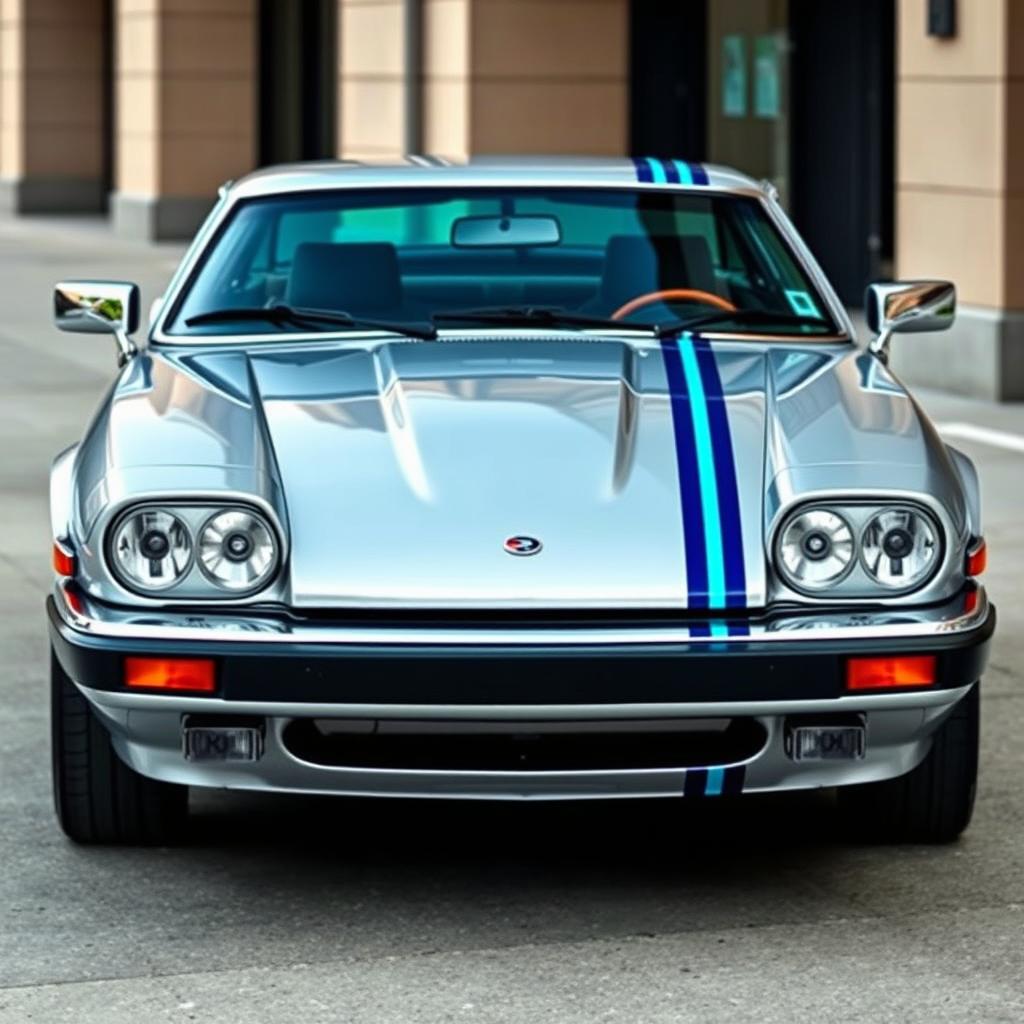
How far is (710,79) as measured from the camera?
21297mm

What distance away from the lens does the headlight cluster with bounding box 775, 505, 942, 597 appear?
197 inches

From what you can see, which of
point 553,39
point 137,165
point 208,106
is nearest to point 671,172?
point 553,39

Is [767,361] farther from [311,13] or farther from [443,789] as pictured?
[311,13]

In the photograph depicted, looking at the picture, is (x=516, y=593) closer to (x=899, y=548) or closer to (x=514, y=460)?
(x=514, y=460)

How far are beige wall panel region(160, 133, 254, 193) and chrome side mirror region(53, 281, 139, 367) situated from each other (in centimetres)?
2141

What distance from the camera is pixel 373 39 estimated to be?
70.5 feet

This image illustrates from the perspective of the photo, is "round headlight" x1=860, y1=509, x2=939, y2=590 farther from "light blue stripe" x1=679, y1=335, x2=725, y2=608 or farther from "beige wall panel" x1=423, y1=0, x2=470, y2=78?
"beige wall panel" x1=423, y1=0, x2=470, y2=78

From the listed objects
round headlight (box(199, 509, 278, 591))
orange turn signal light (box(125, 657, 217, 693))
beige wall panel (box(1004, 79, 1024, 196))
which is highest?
beige wall panel (box(1004, 79, 1024, 196))

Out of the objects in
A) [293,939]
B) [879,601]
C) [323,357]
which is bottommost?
[293,939]

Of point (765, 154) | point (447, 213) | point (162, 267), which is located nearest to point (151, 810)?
point (447, 213)

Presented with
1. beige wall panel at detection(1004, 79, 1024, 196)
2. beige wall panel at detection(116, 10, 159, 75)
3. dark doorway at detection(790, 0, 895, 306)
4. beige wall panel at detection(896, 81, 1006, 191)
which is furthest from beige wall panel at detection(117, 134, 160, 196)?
beige wall panel at detection(1004, 79, 1024, 196)

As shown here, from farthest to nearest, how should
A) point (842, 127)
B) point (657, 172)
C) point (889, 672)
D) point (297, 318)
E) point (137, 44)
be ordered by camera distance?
point (137, 44) → point (842, 127) → point (657, 172) → point (297, 318) → point (889, 672)

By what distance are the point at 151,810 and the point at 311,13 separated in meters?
24.5

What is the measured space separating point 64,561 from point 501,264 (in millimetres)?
1805
